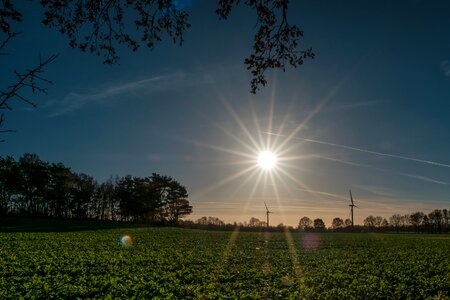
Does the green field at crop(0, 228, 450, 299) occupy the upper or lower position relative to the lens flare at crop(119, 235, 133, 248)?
upper

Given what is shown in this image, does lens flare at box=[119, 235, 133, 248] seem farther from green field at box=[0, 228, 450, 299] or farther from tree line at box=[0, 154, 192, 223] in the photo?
tree line at box=[0, 154, 192, 223]

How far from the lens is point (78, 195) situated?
369ft

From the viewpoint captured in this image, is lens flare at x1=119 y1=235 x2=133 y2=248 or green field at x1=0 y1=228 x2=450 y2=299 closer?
green field at x1=0 y1=228 x2=450 y2=299

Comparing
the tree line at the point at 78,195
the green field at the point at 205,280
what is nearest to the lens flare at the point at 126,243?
the green field at the point at 205,280

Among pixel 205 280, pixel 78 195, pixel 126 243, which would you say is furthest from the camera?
pixel 78 195

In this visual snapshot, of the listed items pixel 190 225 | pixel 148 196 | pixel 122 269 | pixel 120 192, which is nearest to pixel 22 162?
pixel 120 192

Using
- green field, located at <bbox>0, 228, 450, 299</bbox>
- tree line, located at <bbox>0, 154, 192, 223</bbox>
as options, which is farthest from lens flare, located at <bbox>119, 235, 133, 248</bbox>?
tree line, located at <bbox>0, 154, 192, 223</bbox>

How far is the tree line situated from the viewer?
101 meters

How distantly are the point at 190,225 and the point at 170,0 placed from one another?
11231 cm

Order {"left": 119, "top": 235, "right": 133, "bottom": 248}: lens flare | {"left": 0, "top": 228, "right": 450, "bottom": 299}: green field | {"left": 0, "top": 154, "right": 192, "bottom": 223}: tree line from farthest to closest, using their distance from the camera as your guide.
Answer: {"left": 0, "top": 154, "right": 192, "bottom": 223}: tree line < {"left": 119, "top": 235, "right": 133, "bottom": 248}: lens flare < {"left": 0, "top": 228, "right": 450, "bottom": 299}: green field

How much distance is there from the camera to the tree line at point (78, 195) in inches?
3981

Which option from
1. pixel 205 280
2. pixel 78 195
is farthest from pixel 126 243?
pixel 78 195

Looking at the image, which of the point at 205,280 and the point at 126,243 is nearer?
the point at 205,280

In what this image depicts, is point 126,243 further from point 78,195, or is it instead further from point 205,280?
point 78,195
